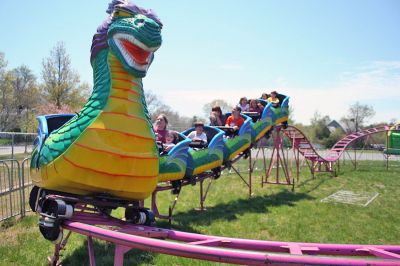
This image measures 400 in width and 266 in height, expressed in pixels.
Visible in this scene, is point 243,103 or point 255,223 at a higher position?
point 243,103

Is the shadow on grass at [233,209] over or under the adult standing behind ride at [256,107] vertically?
under

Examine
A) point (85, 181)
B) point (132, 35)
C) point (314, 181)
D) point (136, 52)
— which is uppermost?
point (132, 35)

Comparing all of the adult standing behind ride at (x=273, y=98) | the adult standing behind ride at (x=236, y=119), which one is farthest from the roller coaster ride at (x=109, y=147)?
the adult standing behind ride at (x=273, y=98)

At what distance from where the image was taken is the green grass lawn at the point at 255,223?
4.57m

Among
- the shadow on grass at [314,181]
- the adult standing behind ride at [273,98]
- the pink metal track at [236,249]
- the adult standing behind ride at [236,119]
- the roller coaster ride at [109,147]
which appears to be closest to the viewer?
the pink metal track at [236,249]

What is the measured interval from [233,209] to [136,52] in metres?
4.84

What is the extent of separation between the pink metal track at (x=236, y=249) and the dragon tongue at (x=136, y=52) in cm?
148

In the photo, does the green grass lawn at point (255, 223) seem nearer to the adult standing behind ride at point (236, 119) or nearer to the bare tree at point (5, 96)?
the adult standing behind ride at point (236, 119)

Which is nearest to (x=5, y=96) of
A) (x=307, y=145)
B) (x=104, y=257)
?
(x=307, y=145)

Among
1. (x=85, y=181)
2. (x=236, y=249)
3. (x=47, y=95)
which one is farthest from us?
(x=47, y=95)

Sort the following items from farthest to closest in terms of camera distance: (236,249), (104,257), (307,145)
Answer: (307,145) → (104,257) → (236,249)

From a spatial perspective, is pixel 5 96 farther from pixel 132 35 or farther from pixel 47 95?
pixel 132 35

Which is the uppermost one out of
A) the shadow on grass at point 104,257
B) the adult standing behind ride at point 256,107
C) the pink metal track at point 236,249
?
the adult standing behind ride at point 256,107

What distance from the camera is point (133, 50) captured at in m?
3.45
